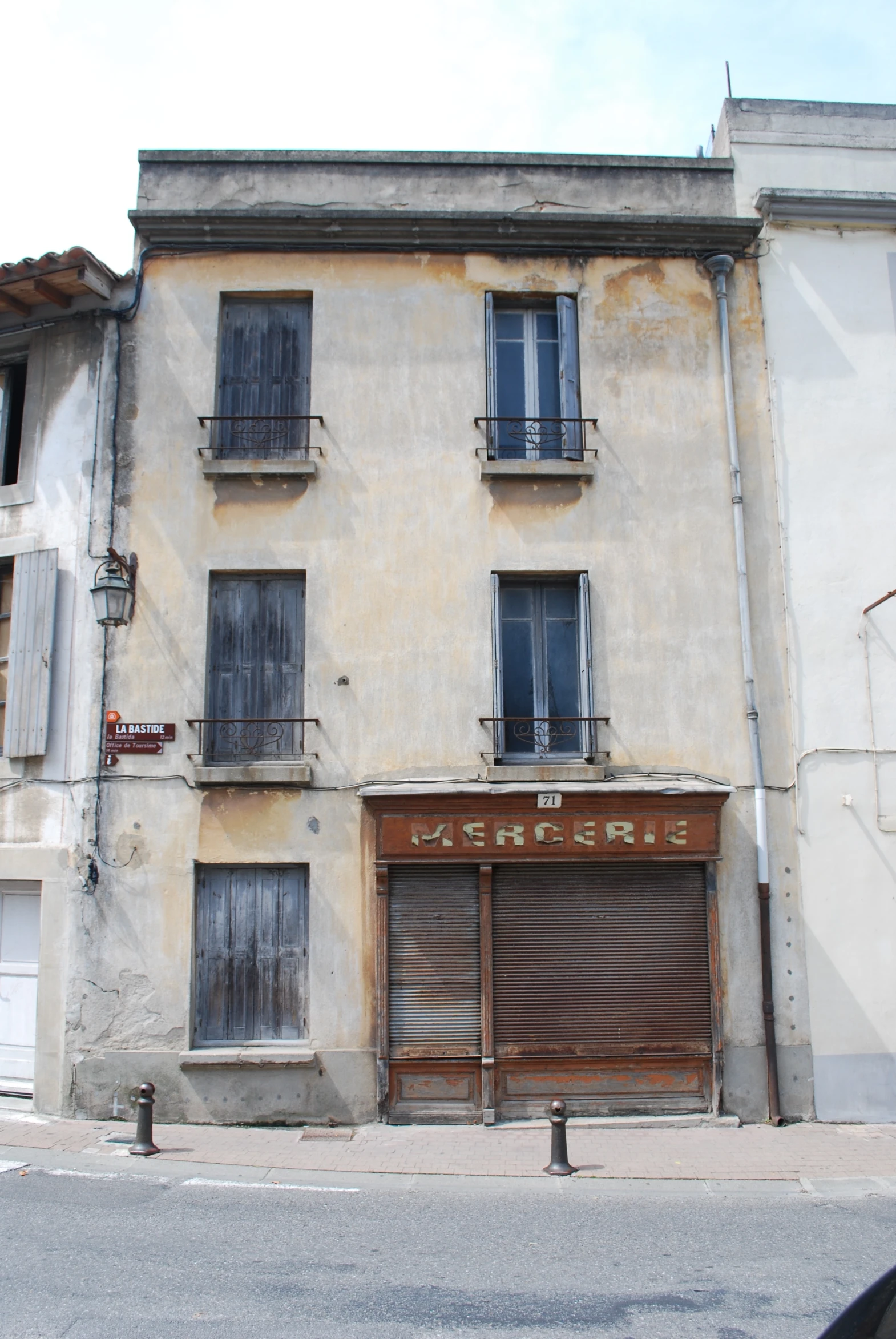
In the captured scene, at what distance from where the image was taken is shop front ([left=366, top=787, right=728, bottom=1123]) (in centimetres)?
900

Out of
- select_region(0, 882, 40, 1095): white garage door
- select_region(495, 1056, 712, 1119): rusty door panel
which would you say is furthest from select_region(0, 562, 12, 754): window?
select_region(495, 1056, 712, 1119): rusty door panel

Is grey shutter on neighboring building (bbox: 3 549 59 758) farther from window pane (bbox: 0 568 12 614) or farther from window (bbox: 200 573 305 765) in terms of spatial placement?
window (bbox: 200 573 305 765)

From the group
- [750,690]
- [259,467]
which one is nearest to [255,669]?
[259,467]

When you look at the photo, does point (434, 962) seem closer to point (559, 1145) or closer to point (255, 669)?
point (559, 1145)

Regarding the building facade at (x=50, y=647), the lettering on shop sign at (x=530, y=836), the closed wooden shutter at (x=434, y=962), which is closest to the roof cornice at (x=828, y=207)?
the lettering on shop sign at (x=530, y=836)

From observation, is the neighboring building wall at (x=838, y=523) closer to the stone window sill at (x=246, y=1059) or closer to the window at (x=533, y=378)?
the window at (x=533, y=378)

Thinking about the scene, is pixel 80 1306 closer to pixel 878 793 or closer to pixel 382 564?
pixel 382 564

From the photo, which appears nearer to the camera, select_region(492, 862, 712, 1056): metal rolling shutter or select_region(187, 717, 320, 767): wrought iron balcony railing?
select_region(492, 862, 712, 1056): metal rolling shutter

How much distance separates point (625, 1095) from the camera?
9.02m

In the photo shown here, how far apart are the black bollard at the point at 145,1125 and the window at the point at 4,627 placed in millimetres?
4134

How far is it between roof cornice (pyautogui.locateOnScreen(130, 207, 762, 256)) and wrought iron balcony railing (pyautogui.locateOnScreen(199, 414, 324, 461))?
1954 millimetres

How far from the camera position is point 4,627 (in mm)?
10406

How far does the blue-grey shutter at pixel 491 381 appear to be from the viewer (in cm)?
1009

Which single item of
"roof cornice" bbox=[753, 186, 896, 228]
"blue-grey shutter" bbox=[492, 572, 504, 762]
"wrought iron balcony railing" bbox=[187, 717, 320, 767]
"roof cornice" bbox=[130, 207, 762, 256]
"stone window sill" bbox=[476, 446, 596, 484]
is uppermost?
"roof cornice" bbox=[753, 186, 896, 228]
